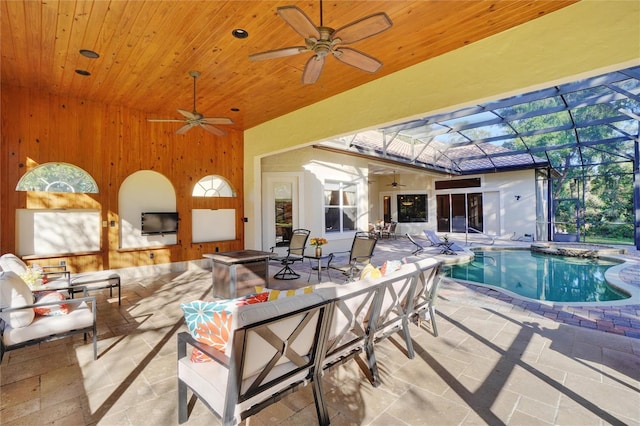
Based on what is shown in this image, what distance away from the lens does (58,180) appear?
5535 millimetres

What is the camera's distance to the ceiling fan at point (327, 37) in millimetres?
2377

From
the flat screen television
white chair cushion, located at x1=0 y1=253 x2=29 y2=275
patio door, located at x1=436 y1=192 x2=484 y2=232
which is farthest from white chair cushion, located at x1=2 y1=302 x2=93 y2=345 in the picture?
patio door, located at x1=436 y1=192 x2=484 y2=232

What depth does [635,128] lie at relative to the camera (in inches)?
392

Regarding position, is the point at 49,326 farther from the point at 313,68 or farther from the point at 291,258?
the point at 291,258

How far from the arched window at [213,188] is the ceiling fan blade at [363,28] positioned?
18.1 ft

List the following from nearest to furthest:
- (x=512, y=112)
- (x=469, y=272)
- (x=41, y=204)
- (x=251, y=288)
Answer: (x=251, y=288) → (x=41, y=204) → (x=469, y=272) → (x=512, y=112)

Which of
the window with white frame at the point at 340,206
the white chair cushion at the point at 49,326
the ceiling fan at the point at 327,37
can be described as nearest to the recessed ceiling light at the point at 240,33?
the ceiling fan at the point at 327,37

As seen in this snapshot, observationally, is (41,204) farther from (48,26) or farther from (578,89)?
(578,89)

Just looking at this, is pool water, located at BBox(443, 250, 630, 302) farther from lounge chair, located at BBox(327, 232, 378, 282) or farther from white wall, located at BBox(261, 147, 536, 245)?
white wall, located at BBox(261, 147, 536, 245)

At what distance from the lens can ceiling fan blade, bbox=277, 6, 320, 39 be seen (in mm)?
2291

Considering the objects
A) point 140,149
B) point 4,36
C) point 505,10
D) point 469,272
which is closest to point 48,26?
point 4,36

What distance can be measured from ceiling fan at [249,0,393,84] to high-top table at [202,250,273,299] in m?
2.87

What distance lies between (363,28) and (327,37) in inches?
14.5

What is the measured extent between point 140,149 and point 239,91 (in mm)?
2689
